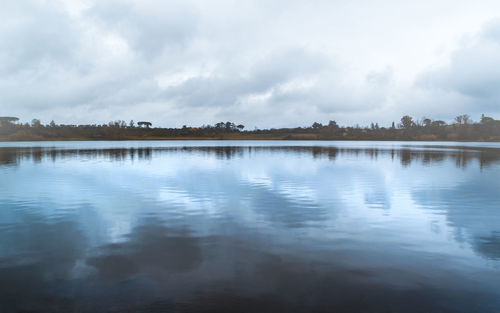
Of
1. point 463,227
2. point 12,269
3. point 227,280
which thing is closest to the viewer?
point 227,280

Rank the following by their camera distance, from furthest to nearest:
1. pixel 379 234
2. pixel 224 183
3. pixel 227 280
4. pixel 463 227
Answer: pixel 224 183
pixel 463 227
pixel 379 234
pixel 227 280

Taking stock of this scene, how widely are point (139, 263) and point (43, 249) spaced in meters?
4.62

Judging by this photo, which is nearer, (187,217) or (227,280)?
(227,280)

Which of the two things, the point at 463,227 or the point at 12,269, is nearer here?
the point at 12,269

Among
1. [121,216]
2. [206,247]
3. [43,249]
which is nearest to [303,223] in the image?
[206,247]

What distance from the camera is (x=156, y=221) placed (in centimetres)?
1633

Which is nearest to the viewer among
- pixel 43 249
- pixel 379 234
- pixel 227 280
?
pixel 227 280

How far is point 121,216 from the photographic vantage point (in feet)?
56.7

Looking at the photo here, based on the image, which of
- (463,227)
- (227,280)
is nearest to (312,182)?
(463,227)

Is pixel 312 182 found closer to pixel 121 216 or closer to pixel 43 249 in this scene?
pixel 121 216

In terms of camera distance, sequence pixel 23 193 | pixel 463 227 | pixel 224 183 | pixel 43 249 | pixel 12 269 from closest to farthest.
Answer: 1. pixel 12 269
2. pixel 43 249
3. pixel 463 227
4. pixel 23 193
5. pixel 224 183

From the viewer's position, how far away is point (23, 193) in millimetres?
24516

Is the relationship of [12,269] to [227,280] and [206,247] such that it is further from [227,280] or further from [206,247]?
[227,280]

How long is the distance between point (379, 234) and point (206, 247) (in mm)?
7979
